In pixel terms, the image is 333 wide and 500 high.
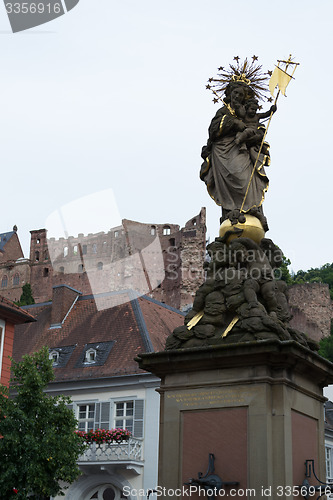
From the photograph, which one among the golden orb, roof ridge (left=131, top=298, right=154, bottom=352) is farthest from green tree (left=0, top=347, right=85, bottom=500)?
roof ridge (left=131, top=298, right=154, bottom=352)

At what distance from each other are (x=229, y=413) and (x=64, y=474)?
9612mm

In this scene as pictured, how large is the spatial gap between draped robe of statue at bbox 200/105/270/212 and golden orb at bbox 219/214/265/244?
21 cm

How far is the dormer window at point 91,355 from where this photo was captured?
95.1ft

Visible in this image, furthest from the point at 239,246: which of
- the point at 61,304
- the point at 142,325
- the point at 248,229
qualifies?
the point at 61,304

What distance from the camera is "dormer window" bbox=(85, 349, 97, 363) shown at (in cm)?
2898

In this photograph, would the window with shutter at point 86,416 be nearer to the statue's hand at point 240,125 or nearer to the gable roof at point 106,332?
the gable roof at point 106,332

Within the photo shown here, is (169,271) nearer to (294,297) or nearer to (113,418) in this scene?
(294,297)

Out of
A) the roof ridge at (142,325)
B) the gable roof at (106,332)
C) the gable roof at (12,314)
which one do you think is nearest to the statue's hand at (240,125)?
the gable roof at (12,314)

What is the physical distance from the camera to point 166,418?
9039mm

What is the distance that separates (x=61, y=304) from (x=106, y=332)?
401 cm

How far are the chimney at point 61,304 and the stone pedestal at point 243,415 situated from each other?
80.6 feet

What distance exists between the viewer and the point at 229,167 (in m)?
10.4

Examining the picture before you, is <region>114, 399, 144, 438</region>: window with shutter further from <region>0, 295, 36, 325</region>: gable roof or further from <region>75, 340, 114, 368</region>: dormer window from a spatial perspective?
<region>0, 295, 36, 325</region>: gable roof

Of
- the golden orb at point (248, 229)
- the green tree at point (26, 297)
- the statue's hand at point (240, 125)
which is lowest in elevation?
Answer: the golden orb at point (248, 229)
